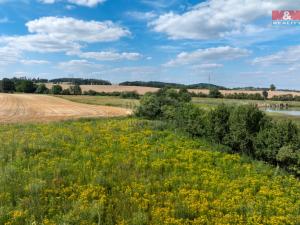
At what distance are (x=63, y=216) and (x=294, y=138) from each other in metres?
15.9

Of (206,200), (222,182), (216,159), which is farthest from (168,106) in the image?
(206,200)

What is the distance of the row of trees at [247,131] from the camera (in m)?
18.6

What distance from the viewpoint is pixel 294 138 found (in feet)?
62.2

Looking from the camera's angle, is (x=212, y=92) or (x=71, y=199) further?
(x=212, y=92)

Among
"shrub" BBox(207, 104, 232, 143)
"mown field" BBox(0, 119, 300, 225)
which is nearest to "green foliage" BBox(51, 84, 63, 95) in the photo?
"shrub" BBox(207, 104, 232, 143)

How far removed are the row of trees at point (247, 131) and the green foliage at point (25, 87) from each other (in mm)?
95034

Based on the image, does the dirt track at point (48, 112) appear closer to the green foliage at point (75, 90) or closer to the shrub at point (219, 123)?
the shrub at point (219, 123)

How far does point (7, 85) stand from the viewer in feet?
365

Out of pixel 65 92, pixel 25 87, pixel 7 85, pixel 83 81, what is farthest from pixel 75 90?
pixel 83 81

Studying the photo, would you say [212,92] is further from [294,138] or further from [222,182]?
[222,182]

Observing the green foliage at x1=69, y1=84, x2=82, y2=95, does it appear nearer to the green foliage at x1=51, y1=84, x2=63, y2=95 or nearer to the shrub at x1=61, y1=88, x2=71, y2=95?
the shrub at x1=61, y1=88, x2=71, y2=95

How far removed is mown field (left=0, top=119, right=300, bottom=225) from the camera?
798cm

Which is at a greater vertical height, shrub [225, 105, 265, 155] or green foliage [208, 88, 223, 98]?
green foliage [208, 88, 223, 98]

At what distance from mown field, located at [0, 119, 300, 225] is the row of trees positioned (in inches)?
139
